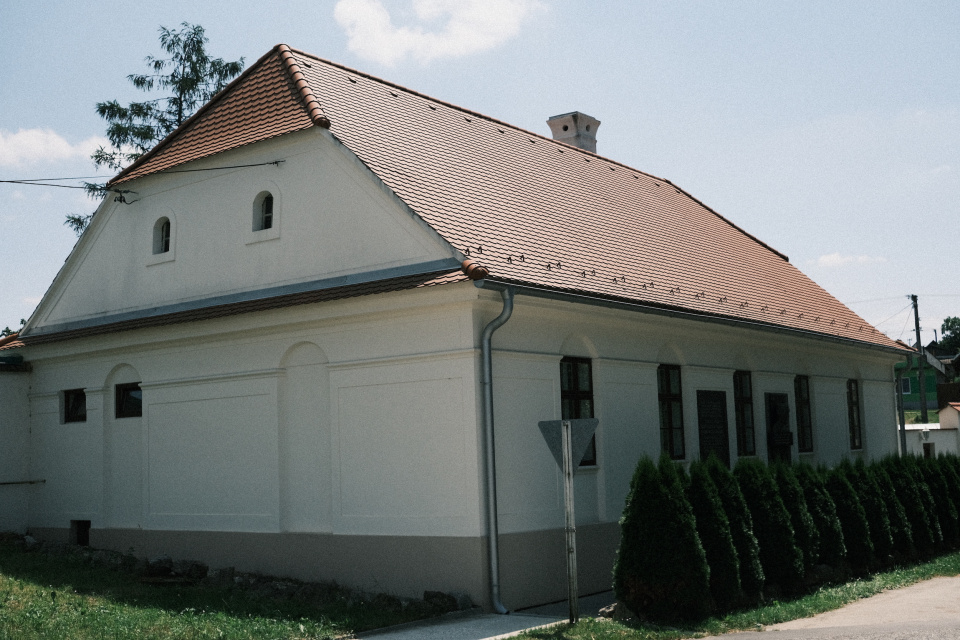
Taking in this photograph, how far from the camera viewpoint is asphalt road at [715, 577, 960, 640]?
400 inches

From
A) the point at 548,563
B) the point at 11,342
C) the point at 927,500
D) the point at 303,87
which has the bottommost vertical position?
the point at 548,563

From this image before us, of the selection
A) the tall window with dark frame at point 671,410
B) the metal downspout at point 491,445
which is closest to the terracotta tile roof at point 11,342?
the metal downspout at point 491,445

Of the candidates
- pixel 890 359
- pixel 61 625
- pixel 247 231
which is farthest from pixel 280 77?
pixel 890 359

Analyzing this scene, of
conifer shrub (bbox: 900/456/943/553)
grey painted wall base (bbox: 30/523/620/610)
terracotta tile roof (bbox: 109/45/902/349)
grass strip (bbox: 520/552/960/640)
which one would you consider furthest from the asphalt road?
terracotta tile roof (bbox: 109/45/902/349)

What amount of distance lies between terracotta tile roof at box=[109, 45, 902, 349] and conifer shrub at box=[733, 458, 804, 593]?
3.15 m

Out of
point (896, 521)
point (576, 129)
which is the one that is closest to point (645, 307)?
point (896, 521)

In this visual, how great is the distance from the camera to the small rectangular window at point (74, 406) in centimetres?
1812

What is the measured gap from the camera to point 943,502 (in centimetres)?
1839

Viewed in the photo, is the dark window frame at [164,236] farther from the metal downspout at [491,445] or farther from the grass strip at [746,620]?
the grass strip at [746,620]

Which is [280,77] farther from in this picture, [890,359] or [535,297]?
[890,359]

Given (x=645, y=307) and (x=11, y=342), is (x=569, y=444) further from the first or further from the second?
(x=11, y=342)

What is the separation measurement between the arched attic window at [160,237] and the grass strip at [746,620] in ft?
32.8

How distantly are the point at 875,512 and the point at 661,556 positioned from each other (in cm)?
602

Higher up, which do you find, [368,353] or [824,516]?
[368,353]
